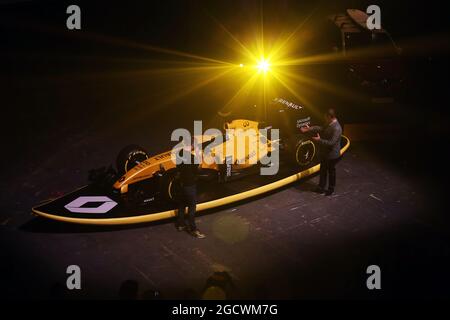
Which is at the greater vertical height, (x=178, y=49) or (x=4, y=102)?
(x=178, y=49)

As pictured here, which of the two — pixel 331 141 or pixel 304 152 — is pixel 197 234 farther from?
pixel 304 152

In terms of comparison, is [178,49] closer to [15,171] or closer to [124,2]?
[124,2]

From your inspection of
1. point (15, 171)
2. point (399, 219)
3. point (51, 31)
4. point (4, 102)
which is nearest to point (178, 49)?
point (51, 31)

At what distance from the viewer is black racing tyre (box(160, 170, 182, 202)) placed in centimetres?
761

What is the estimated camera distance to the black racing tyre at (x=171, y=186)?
299 inches

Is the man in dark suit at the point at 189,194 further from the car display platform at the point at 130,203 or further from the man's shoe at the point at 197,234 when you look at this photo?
the car display platform at the point at 130,203

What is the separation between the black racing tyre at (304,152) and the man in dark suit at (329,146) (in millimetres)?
369

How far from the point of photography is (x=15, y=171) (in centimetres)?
962

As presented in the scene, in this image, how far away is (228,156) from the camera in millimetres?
8195

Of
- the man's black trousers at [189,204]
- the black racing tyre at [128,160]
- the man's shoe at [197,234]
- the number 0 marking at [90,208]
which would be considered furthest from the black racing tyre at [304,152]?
the number 0 marking at [90,208]
